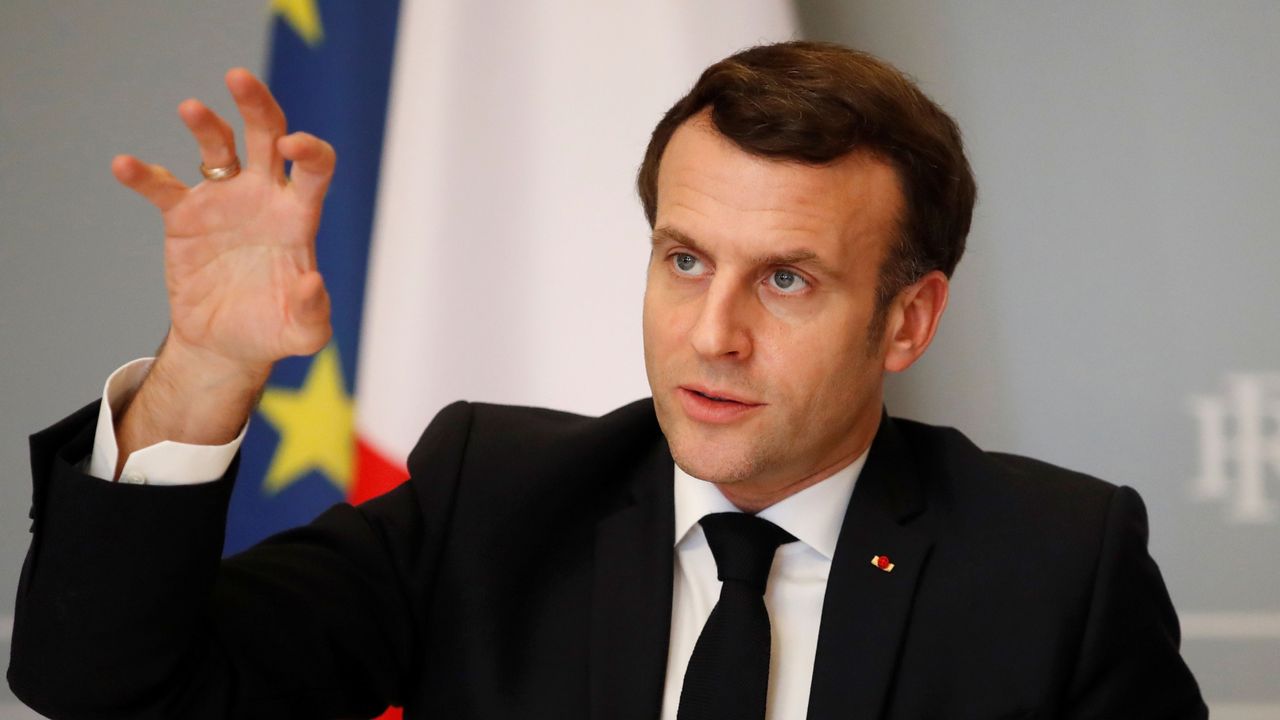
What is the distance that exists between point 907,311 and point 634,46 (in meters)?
1.19

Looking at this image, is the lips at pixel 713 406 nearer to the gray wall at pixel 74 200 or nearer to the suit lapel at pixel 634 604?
the suit lapel at pixel 634 604

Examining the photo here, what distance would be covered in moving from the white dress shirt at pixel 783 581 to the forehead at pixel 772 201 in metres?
0.37

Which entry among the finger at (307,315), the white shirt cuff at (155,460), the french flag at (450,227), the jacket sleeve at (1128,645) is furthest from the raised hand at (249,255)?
the french flag at (450,227)

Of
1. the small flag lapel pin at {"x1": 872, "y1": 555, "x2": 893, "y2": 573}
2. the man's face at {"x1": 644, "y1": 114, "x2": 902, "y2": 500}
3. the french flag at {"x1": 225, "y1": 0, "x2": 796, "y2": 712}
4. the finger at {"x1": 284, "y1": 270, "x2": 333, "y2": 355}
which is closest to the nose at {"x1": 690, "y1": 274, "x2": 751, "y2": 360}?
the man's face at {"x1": 644, "y1": 114, "x2": 902, "y2": 500}

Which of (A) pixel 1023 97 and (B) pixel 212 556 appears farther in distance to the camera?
(A) pixel 1023 97

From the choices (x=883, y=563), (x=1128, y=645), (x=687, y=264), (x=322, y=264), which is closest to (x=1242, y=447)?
(x=1128, y=645)

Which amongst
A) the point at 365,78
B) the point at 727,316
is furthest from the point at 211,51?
the point at 727,316

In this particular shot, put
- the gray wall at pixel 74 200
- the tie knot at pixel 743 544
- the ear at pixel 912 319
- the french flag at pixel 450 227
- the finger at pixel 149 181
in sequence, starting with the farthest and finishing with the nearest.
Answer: the gray wall at pixel 74 200, the french flag at pixel 450 227, the ear at pixel 912 319, the tie knot at pixel 743 544, the finger at pixel 149 181

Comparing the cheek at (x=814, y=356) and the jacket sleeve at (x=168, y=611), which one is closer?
the jacket sleeve at (x=168, y=611)

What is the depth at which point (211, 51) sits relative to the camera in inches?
131

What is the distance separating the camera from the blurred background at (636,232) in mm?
2850

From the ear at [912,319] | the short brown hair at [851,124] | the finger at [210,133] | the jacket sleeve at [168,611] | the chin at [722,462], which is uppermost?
the short brown hair at [851,124]

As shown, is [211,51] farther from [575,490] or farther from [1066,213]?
[1066,213]

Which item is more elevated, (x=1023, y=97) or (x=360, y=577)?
(x=1023, y=97)
